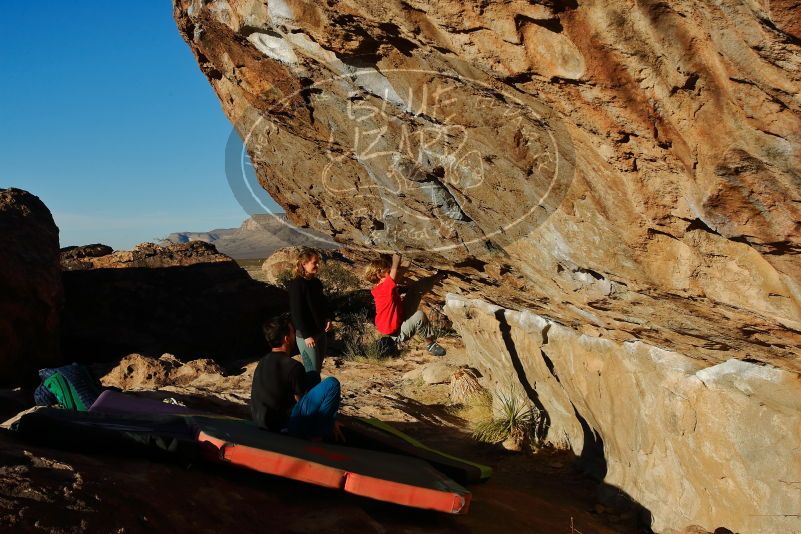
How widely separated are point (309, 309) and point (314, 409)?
1.08 meters

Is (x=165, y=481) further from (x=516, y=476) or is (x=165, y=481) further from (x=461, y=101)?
(x=516, y=476)

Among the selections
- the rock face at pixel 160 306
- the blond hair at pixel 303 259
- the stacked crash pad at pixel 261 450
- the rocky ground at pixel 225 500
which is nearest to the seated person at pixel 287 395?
the stacked crash pad at pixel 261 450

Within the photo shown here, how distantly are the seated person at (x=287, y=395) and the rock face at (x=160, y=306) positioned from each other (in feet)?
26.3

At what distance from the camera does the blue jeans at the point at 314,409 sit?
188 inches

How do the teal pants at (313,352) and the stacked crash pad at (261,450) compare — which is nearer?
the stacked crash pad at (261,450)

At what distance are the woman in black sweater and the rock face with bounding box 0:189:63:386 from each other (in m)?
6.66

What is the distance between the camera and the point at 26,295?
1094 cm

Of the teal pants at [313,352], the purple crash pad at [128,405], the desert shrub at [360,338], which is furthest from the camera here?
the desert shrub at [360,338]

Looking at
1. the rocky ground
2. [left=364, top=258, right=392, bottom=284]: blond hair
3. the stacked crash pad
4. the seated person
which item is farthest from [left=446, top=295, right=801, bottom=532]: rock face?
the seated person

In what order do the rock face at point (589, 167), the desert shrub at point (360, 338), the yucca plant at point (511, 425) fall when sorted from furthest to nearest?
the desert shrub at point (360, 338), the yucca plant at point (511, 425), the rock face at point (589, 167)

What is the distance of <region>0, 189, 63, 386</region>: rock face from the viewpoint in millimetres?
10508

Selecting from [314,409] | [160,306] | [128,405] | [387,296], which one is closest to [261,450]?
[314,409]

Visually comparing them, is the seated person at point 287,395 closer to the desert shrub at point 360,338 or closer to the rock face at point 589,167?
the rock face at point 589,167

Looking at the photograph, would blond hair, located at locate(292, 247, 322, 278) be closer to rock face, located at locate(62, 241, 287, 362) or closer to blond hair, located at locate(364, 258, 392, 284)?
blond hair, located at locate(364, 258, 392, 284)
